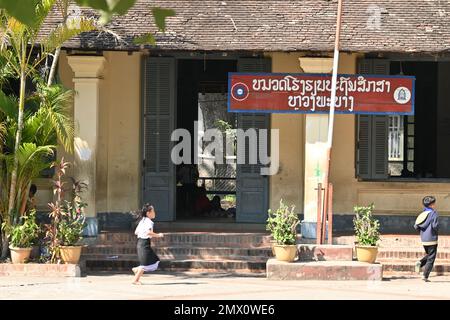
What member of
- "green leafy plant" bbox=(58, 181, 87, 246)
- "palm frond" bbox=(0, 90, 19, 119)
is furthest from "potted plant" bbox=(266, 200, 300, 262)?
"palm frond" bbox=(0, 90, 19, 119)

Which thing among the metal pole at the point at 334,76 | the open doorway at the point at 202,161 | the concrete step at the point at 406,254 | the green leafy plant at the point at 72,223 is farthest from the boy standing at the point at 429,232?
the green leafy plant at the point at 72,223

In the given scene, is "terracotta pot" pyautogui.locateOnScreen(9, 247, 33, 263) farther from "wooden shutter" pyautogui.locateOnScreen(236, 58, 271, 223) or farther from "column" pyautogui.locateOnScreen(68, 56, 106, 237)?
"wooden shutter" pyautogui.locateOnScreen(236, 58, 271, 223)

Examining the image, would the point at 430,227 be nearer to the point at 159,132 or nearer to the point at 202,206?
the point at 159,132

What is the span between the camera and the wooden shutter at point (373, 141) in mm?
14742

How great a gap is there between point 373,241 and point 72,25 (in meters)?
5.53

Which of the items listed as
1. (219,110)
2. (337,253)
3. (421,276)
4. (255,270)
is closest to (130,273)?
(255,270)

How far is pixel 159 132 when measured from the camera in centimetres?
1512

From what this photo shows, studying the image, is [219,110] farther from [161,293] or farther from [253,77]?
[161,293]

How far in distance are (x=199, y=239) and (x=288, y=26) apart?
3839 mm

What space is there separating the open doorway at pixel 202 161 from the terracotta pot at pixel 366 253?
3.53m

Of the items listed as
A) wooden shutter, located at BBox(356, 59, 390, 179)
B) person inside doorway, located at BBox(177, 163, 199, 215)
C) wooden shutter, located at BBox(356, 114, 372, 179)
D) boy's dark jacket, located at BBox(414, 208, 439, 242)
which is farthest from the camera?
person inside doorway, located at BBox(177, 163, 199, 215)

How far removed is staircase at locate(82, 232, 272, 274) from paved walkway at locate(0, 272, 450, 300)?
0.37m

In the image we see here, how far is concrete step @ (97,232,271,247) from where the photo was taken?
1382 cm

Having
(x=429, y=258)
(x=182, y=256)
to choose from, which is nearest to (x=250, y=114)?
(x=182, y=256)
